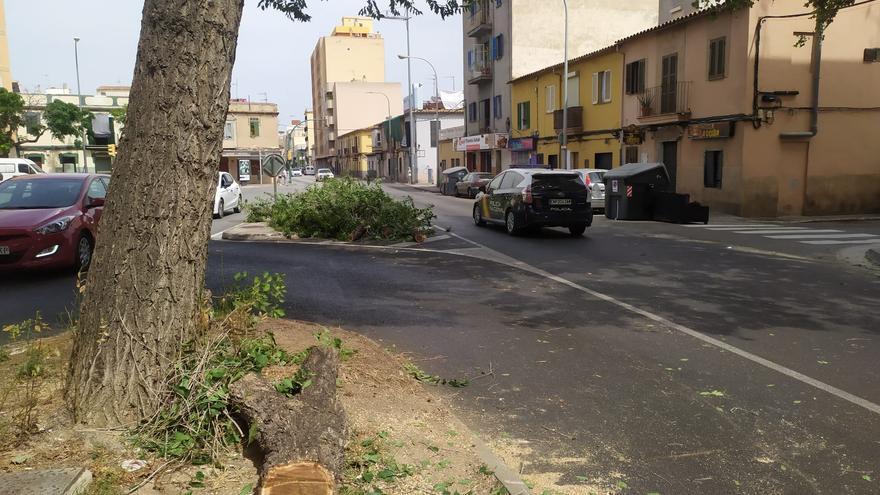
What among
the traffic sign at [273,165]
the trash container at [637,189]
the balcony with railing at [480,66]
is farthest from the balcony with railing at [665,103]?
the balcony with railing at [480,66]

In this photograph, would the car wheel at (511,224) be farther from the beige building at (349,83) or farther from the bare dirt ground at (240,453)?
the beige building at (349,83)

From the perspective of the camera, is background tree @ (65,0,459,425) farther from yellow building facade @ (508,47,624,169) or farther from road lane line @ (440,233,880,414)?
yellow building facade @ (508,47,624,169)

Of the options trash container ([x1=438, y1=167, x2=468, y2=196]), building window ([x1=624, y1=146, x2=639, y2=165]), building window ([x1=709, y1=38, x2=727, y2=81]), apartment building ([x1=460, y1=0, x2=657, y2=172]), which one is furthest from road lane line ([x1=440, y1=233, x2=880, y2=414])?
apartment building ([x1=460, y1=0, x2=657, y2=172])

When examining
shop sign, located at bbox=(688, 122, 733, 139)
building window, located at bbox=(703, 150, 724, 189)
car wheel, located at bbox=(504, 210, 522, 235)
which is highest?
shop sign, located at bbox=(688, 122, 733, 139)

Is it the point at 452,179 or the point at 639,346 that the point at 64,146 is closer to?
the point at 452,179

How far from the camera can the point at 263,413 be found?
3.29 m

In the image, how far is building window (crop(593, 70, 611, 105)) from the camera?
29328 millimetres

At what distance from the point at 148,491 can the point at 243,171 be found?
6529 cm

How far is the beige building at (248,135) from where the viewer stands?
66125 mm

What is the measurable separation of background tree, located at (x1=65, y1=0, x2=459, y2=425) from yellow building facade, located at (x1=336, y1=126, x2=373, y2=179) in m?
Result: 75.8

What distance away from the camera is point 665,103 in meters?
24.6

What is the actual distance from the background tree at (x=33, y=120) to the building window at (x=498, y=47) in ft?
105

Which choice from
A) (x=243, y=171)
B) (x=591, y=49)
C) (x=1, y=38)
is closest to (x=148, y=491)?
(x=591, y=49)

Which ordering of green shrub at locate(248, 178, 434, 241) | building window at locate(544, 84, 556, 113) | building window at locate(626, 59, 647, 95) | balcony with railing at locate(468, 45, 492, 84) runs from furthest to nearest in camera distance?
balcony with railing at locate(468, 45, 492, 84), building window at locate(544, 84, 556, 113), building window at locate(626, 59, 647, 95), green shrub at locate(248, 178, 434, 241)
